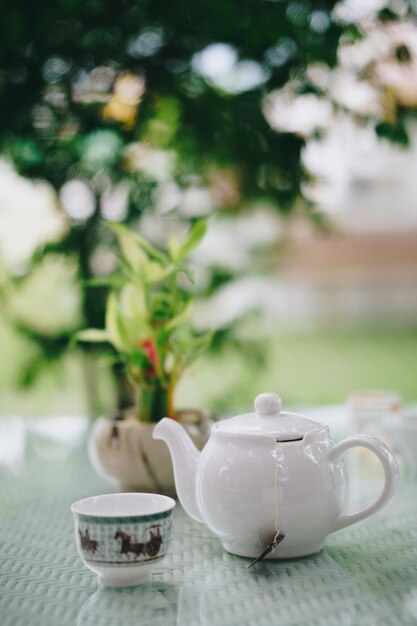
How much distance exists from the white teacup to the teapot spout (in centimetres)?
9

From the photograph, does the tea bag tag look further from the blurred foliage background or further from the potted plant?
the blurred foliage background

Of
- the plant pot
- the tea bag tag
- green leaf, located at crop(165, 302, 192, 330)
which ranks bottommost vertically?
the plant pot

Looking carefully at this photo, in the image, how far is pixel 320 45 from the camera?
142 cm

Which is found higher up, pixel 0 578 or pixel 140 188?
pixel 140 188

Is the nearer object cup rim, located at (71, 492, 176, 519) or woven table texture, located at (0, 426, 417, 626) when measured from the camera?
woven table texture, located at (0, 426, 417, 626)

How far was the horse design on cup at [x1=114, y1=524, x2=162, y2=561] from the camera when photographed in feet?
2.23

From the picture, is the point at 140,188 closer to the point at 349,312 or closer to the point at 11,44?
the point at 11,44

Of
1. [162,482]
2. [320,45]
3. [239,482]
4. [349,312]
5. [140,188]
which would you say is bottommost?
[349,312]

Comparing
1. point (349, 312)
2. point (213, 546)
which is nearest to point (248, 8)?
point (213, 546)

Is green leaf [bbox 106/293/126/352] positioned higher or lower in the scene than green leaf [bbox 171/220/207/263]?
lower

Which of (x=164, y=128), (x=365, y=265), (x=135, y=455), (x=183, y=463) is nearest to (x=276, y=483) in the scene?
(x=183, y=463)

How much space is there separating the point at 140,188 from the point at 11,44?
360mm

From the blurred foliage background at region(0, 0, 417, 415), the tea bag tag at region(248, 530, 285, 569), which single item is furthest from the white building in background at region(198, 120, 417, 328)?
the tea bag tag at region(248, 530, 285, 569)

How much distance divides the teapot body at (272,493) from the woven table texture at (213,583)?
3 centimetres
